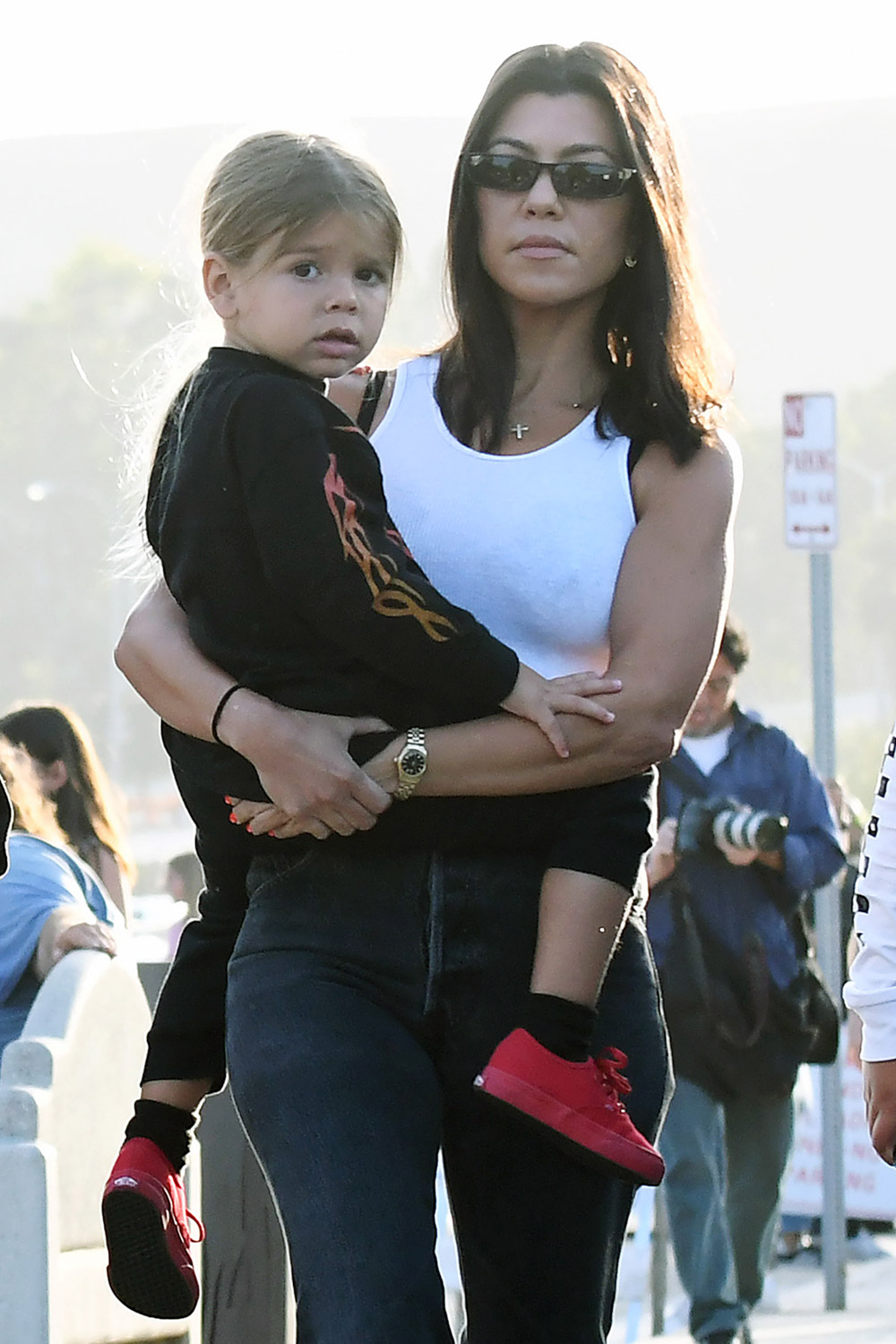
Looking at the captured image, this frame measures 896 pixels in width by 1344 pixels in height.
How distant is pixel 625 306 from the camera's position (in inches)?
120

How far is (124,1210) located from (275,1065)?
0.39 m

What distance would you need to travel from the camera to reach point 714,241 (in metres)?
3.61

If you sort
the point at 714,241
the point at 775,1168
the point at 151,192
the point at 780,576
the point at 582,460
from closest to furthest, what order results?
the point at 582,460 < the point at 714,241 < the point at 775,1168 < the point at 780,576 < the point at 151,192

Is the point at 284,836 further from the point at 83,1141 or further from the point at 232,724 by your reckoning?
the point at 83,1141

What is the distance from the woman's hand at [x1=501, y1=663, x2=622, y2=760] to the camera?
9.17 ft

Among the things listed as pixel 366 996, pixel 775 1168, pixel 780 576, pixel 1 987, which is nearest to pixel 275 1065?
pixel 366 996

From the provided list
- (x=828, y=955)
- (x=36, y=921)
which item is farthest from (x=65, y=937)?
(x=828, y=955)

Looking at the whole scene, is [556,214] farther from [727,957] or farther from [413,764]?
[727,957]

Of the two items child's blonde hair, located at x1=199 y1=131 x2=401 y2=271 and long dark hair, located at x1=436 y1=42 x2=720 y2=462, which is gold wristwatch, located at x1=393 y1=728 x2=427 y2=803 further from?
child's blonde hair, located at x1=199 y1=131 x2=401 y2=271

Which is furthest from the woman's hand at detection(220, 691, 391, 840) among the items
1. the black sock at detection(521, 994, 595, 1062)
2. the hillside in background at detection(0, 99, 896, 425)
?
the hillside in background at detection(0, 99, 896, 425)

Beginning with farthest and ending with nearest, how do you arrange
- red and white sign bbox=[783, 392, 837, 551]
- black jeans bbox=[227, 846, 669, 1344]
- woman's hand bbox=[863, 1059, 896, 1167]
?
red and white sign bbox=[783, 392, 837, 551] → woman's hand bbox=[863, 1059, 896, 1167] → black jeans bbox=[227, 846, 669, 1344]

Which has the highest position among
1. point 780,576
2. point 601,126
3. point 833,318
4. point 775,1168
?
Answer: point 833,318

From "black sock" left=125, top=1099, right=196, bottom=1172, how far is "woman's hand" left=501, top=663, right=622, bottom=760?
694mm

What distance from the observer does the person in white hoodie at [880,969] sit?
118 inches
